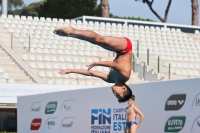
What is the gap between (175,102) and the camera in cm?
1162

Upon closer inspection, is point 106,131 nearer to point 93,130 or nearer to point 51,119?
point 93,130

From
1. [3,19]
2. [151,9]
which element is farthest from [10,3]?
[3,19]

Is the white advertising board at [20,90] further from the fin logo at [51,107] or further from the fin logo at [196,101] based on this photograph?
the fin logo at [196,101]

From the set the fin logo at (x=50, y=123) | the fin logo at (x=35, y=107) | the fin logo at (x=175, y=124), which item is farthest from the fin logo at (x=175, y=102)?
the fin logo at (x=35, y=107)

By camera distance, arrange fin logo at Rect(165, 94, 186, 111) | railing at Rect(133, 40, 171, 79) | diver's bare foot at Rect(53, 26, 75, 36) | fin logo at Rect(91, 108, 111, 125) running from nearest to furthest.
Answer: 1. diver's bare foot at Rect(53, 26, 75, 36)
2. fin logo at Rect(165, 94, 186, 111)
3. fin logo at Rect(91, 108, 111, 125)
4. railing at Rect(133, 40, 171, 79)

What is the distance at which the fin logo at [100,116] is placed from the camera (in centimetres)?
1352

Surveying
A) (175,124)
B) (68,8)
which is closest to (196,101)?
(175,124)

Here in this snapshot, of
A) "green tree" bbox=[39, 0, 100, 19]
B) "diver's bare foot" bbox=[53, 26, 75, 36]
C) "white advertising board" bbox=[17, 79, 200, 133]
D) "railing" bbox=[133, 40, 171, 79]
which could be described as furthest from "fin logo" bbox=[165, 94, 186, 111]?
"green tree" bbox=[39, 0, 100, 19]

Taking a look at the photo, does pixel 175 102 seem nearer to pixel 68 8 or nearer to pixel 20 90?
pixel 20 90

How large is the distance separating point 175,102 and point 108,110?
239cm

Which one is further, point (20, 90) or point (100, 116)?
point (20, 90)

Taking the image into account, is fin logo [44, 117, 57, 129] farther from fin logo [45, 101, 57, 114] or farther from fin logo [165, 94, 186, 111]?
fin logo [165, 94, 186, 111]

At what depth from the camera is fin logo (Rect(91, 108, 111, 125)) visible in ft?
44.4

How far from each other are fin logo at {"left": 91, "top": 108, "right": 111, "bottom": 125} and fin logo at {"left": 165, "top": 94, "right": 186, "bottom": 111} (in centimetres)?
204
